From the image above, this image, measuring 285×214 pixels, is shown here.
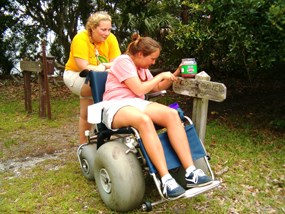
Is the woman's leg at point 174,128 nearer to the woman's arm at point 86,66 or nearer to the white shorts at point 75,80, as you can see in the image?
the woman's arm at point 86,66

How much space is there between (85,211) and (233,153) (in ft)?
6.87

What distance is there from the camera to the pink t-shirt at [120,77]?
321cm

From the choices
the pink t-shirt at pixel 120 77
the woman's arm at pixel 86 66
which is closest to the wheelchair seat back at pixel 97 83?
the pink t-shirt at pixel 120 77

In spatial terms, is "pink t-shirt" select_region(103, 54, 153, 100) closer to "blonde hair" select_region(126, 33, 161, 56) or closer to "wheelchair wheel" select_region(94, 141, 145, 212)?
"blonde hair" select_region(126, 33, 161, 56)

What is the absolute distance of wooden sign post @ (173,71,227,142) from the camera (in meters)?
3.13

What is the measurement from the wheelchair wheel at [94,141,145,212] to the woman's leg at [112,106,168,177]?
192 mm

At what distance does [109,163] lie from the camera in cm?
296

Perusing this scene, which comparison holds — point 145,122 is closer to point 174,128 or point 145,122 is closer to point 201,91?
point 174,128

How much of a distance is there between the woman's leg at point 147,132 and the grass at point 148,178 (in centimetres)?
57

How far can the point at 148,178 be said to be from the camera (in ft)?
12.1

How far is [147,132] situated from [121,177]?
0.43 meters

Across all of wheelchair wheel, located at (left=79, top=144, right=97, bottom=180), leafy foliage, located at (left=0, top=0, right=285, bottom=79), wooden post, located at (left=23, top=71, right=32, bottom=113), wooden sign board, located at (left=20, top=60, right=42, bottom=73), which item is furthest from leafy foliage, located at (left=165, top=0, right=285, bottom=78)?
wooden post, located at (left=23, top=71, right=32, bottom=113)

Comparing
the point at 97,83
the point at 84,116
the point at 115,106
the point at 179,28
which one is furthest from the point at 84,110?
the point at 179,28

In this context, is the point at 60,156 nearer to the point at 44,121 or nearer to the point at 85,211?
the point at 85,211
